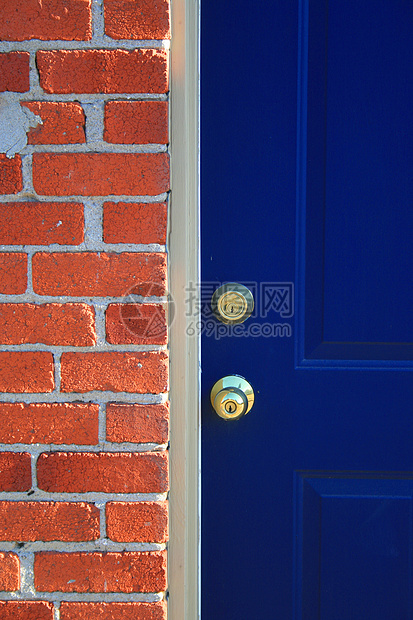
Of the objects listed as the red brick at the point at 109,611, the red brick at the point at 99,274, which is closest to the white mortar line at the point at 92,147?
the red brick at the point at 99,274

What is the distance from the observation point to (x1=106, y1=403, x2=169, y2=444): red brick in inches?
36.2

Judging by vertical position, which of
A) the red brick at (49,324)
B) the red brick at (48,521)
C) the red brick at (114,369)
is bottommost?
the red brick at (48,521)

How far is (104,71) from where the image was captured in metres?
0.89

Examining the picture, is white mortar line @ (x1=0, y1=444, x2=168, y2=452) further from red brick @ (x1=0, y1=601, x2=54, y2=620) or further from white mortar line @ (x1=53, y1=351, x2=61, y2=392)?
red brick @ (x1=0, y1=601, x2=54, y2=620)

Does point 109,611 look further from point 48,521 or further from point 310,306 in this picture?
point 310,306

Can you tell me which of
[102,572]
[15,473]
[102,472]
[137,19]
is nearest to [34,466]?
[15,473]

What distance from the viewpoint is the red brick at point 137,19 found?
883mm

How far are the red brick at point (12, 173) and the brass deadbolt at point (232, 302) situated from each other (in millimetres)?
495

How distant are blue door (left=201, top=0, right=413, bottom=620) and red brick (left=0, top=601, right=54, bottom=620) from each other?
37cm

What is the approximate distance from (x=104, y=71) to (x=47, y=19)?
0.51 ft

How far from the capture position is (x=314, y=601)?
1.09m

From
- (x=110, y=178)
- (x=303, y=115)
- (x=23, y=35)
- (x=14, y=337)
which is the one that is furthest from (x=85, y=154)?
(x=303, y=115)

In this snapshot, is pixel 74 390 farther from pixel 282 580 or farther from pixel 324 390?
pixel 282 580

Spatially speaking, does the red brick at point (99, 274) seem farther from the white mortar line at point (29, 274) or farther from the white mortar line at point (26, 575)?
the white mortar line at point (26, 575)
